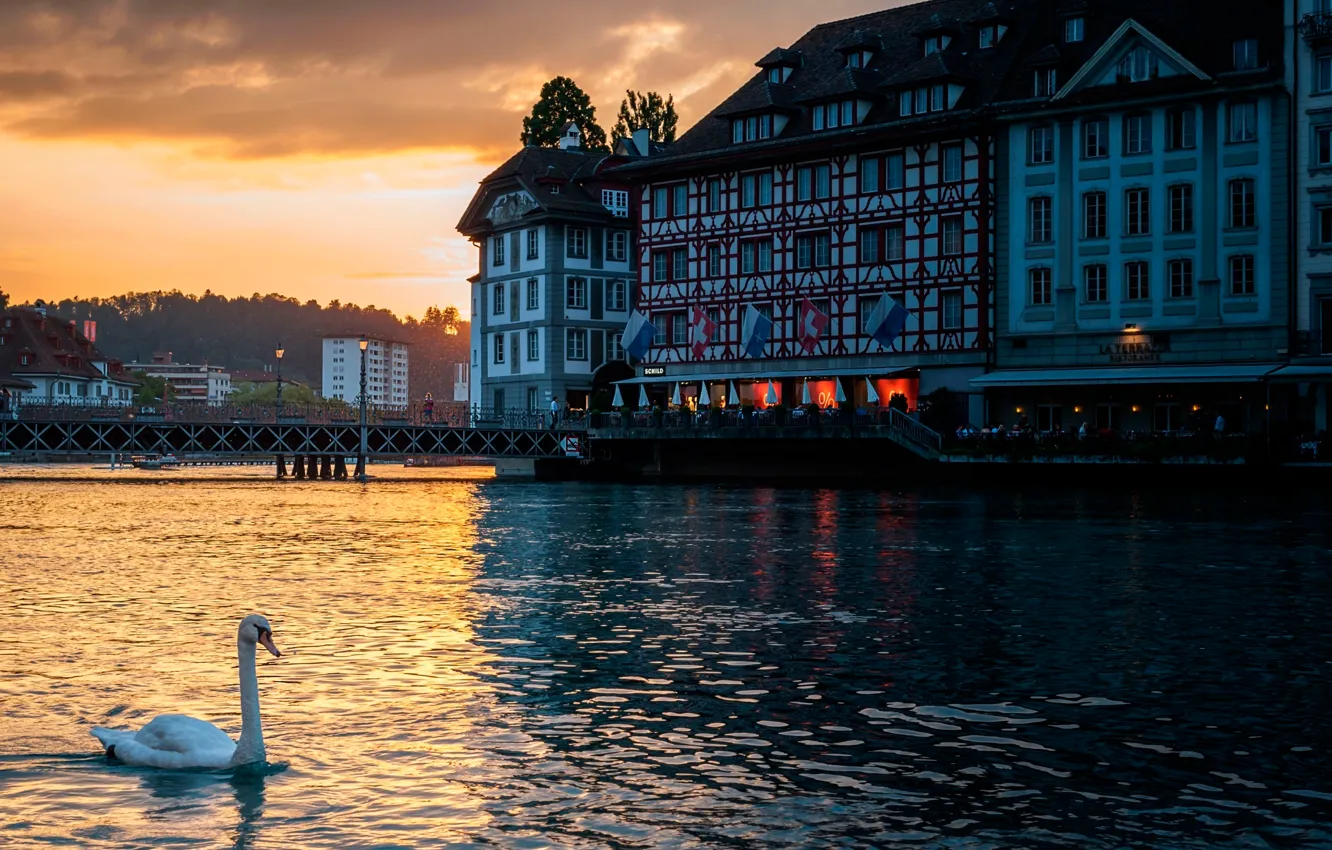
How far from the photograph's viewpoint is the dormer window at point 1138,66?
68.6m

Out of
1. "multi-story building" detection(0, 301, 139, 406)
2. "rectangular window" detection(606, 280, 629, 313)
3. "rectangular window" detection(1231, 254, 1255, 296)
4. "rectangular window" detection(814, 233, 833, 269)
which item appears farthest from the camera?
"multi-story building" detection(0, 301, 139, 406)

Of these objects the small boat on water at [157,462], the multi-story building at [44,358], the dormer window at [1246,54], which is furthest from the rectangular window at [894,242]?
the multi-story building at [44,358]

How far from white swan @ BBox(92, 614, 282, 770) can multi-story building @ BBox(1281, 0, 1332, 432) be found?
57.4 m

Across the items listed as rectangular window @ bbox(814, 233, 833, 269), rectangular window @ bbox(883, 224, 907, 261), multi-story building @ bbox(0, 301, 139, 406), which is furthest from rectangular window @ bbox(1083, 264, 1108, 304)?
multi-story building @ bbox(0, 301, 139, 406)

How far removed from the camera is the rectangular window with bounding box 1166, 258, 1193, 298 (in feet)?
223

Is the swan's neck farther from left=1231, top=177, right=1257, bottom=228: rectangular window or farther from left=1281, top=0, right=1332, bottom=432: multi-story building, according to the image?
left=1231, top=177, right=1257, bottom=228: rectangular window

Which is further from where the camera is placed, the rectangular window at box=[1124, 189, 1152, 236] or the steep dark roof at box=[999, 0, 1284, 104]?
the rectangular window at box=[1124, 189, 1152, 236]

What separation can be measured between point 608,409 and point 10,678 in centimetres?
7144

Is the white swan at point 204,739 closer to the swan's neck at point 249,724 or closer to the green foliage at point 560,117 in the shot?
the swan's neck at point 249,724

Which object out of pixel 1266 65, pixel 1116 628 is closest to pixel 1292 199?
→ pixel 1266 65

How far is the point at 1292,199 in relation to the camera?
64875 millimetres

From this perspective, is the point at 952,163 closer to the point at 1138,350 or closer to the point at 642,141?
the point at 1138,350

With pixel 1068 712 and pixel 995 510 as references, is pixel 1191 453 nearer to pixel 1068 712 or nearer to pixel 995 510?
pixel 995 510

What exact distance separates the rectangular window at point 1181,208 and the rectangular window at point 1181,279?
4.36 feet
